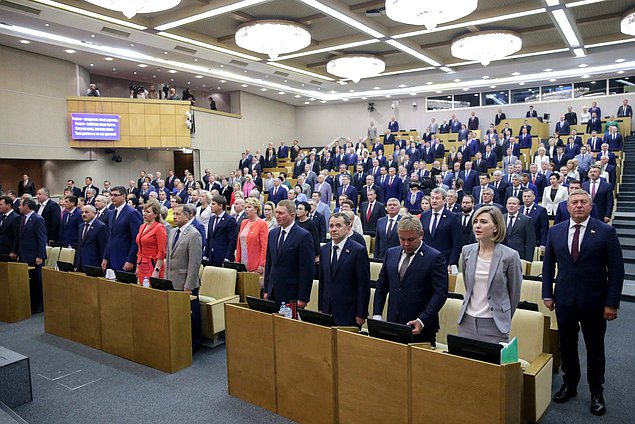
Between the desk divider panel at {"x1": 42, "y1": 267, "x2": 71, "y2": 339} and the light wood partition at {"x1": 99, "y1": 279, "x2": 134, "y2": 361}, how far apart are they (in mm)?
695

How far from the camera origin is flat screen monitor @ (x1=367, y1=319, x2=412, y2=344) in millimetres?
2590

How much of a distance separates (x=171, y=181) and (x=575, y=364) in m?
11.9

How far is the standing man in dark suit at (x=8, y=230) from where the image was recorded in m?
6.42

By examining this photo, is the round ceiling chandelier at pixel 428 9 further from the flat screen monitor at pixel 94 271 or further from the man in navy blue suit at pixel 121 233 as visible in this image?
the flat screen monitor at pixel 94 271

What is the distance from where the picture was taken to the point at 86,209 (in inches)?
217

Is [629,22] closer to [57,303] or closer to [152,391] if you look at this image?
[152,391]

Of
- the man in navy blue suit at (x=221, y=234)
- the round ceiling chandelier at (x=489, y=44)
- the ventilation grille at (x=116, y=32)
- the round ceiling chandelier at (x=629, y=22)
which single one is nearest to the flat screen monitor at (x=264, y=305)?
the man in navy blue suit at (x=221, y=234)

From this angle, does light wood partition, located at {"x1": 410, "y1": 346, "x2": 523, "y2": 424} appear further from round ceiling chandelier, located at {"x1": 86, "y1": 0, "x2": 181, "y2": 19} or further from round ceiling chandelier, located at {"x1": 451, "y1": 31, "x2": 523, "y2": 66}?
round ceiling chandelier, located at {"x1": 451, "y1": 31, "x2": 523, "y2": 66}

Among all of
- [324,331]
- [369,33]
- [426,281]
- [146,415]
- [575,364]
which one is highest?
[369,33]

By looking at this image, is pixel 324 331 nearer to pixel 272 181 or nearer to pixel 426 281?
pixel 426 281

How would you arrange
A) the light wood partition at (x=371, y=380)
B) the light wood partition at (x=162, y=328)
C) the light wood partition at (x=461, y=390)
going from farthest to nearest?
the light wood partition at (x=162, y=328) → the light wood partition at (x=371, y=380) → the light wood partition at (x=461, y=390)

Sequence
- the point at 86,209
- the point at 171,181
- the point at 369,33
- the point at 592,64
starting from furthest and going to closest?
the point at 592,64, the point at 171,181, the point at 369,33, the point at 86,209

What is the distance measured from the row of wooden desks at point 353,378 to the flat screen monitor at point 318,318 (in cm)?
6

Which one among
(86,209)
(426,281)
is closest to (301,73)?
(86,209)
